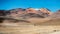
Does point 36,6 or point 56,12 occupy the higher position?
point 36,6

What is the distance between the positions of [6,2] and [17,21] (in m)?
0.46

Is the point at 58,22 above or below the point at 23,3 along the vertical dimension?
below

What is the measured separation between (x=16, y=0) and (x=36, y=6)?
0.43m

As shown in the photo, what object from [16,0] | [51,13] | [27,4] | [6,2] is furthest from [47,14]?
[6,2]

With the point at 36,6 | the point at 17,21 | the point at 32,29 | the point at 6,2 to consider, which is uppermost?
the point at 6,2

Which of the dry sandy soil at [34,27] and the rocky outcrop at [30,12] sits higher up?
the rocky outcrop at [30,12]

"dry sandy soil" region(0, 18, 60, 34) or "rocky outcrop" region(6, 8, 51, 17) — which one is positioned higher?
"rocky outcrop" region(6, 8, 51, 17)

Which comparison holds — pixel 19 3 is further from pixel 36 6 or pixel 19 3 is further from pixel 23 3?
pixel 36 6

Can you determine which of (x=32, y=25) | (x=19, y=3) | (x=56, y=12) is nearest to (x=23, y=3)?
(x=19, y=3)

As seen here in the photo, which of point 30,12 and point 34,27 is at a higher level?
point 30,12

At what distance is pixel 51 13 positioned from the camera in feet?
9.24

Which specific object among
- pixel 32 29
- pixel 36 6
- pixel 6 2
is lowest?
pixel 32 29

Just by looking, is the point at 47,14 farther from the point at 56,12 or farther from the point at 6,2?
the point at 6,2

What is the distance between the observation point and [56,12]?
2801mm
